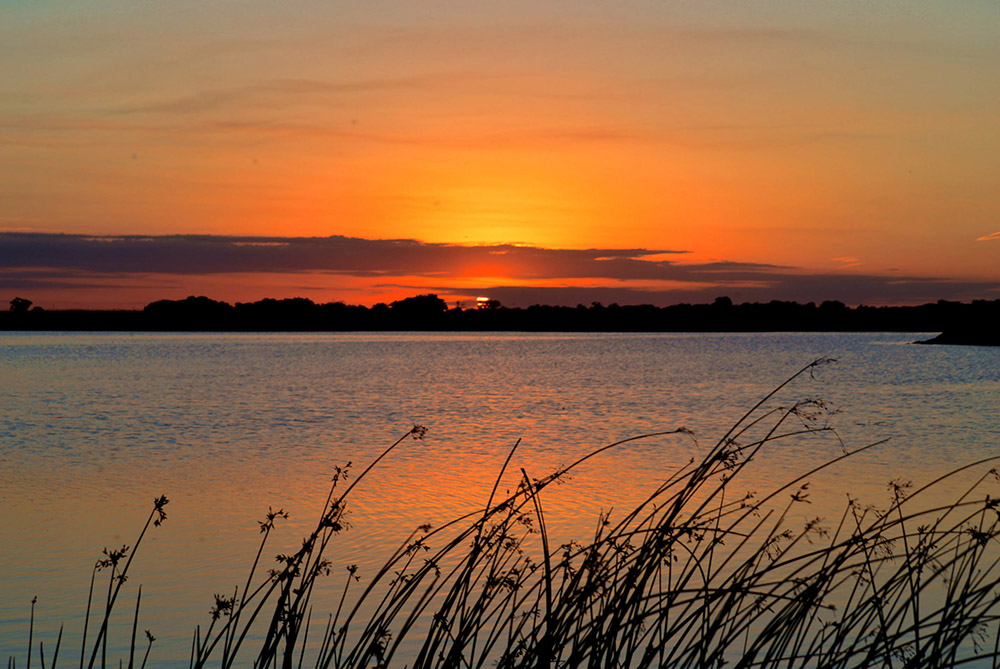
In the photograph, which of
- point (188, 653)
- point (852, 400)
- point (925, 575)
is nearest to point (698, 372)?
point (852, 400)

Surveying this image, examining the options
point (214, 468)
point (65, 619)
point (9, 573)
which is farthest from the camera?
point (214, 468)

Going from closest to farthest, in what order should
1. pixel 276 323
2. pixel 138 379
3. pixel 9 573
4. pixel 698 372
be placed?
pixel 9 573, pixel 138 379, pixel 698 372, pixel 276 323

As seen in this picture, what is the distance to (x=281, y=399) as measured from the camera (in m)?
32.8

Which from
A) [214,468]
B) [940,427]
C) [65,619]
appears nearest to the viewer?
[65,619]

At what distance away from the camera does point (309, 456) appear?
1862cm

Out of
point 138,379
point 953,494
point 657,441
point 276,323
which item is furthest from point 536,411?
point 276,323

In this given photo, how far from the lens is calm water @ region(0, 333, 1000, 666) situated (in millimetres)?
9797

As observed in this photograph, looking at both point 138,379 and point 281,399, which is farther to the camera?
point 138,379

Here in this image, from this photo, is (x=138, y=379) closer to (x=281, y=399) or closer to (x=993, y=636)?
(x=281, y=399)

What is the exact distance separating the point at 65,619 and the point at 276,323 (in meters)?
180

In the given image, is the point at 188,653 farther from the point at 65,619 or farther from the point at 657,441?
the point at 657,441

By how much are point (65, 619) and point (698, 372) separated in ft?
151

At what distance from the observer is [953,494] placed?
13219 mm

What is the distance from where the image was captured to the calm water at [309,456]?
9.80 m
